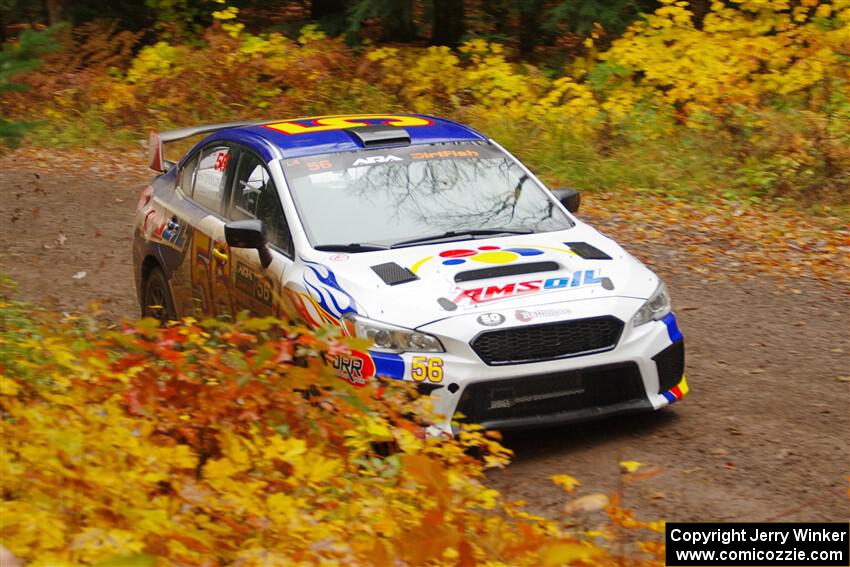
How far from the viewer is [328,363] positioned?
6.28 metres

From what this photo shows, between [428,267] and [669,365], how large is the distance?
4.99 ft

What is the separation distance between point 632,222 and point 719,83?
13.2 ft

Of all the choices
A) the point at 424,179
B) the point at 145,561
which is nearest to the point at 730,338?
the point at 424,179

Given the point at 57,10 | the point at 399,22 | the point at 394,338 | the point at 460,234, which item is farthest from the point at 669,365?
the point at 57,10

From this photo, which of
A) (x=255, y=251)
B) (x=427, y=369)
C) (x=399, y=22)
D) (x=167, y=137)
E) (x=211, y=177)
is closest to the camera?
(x=427, y=369)

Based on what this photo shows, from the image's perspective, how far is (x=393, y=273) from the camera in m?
6.55

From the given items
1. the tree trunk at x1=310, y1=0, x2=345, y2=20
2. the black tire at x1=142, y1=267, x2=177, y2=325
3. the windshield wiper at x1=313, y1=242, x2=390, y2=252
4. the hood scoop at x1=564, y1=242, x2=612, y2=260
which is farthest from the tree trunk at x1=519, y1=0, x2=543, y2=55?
the windshield wiper at x1=313, y1=242, x2=390, y2=252

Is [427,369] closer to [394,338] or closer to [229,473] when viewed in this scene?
[394,338]

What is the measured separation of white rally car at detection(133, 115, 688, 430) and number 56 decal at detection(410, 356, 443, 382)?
0.01m

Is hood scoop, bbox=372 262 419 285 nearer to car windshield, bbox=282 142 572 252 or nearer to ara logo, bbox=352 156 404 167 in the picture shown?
car windshield, bbox=282 142 572 252

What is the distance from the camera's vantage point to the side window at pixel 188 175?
345 inches

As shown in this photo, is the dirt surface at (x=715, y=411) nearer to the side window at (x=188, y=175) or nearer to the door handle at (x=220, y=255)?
the door handle at (x=220, y=255)

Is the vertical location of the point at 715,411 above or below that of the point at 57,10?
above

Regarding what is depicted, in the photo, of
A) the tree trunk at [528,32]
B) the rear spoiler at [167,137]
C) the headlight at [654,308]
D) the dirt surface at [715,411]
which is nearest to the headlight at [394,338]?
the dirt surface at [715,411]
